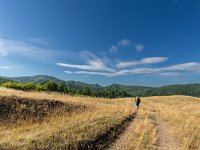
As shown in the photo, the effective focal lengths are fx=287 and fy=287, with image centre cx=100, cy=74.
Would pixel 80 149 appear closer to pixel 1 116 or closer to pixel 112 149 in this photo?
pixel 112 149

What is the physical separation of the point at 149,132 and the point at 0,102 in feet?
47.9

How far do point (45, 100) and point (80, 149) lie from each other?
19.3 meters

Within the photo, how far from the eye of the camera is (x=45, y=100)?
3061 cm

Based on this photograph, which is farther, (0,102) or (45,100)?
(45,100)

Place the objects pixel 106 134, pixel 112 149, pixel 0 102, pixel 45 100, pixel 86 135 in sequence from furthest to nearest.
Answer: pixel 45 100, pixel 0 102, pixel 106 134, pixel 86 135, pixel 112 149

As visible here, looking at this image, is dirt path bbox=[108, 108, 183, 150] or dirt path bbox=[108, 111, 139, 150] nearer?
dirt path bbox=[108, 111, 139, 150]

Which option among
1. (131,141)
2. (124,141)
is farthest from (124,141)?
(131,141)

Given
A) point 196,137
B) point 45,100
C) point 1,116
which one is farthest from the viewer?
point 45,100

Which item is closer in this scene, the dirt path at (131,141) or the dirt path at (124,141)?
the dirt path at (124,141)

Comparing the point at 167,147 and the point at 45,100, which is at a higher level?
the point at 45,100

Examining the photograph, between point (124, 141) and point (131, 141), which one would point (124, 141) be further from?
point (131, 141)

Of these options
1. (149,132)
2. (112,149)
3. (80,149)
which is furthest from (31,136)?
(149,132)

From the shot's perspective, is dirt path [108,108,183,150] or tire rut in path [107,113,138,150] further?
dirt path [108,108,183,150]

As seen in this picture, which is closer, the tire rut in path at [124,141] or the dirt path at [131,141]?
the tire rut in path at [124,141]
